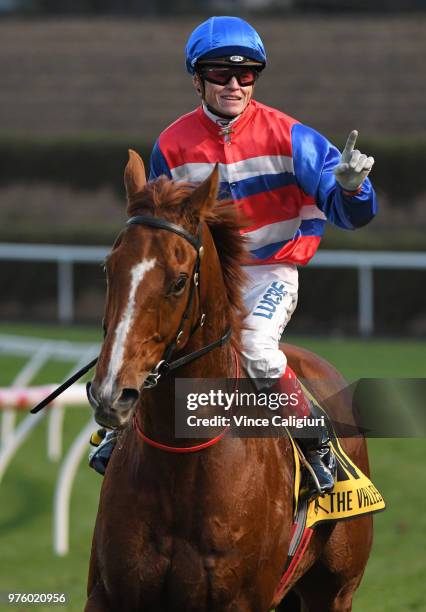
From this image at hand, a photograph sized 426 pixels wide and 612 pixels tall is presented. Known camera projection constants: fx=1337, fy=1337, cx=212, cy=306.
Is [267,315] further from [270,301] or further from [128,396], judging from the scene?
[128,396]

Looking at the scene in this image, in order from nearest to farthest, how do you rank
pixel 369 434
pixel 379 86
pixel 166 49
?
1. pixel 369 434
2. pixel 379 86
3. pixel 166 49

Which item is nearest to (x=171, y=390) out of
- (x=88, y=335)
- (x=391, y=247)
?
(x=88, y=335)

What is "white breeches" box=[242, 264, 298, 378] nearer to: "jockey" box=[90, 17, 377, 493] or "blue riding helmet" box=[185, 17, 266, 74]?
"jockey" box=[90, 17, 377, 493]

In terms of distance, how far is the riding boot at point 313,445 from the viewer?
380 cm

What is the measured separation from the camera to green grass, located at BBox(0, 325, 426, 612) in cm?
646

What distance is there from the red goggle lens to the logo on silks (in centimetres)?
60

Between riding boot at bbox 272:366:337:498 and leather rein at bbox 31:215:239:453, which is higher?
leather rein at bbox 31:215:239:453

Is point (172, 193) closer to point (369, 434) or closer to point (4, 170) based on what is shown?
point (369, 434)

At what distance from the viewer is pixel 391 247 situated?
1455 centimetres

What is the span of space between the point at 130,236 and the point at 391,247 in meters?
11.6

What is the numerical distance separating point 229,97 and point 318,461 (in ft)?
3.54

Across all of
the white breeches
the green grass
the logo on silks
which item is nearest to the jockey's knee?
the white breeches

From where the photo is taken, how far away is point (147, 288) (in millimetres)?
3111

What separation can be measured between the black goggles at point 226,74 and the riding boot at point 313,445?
841 millimetres
